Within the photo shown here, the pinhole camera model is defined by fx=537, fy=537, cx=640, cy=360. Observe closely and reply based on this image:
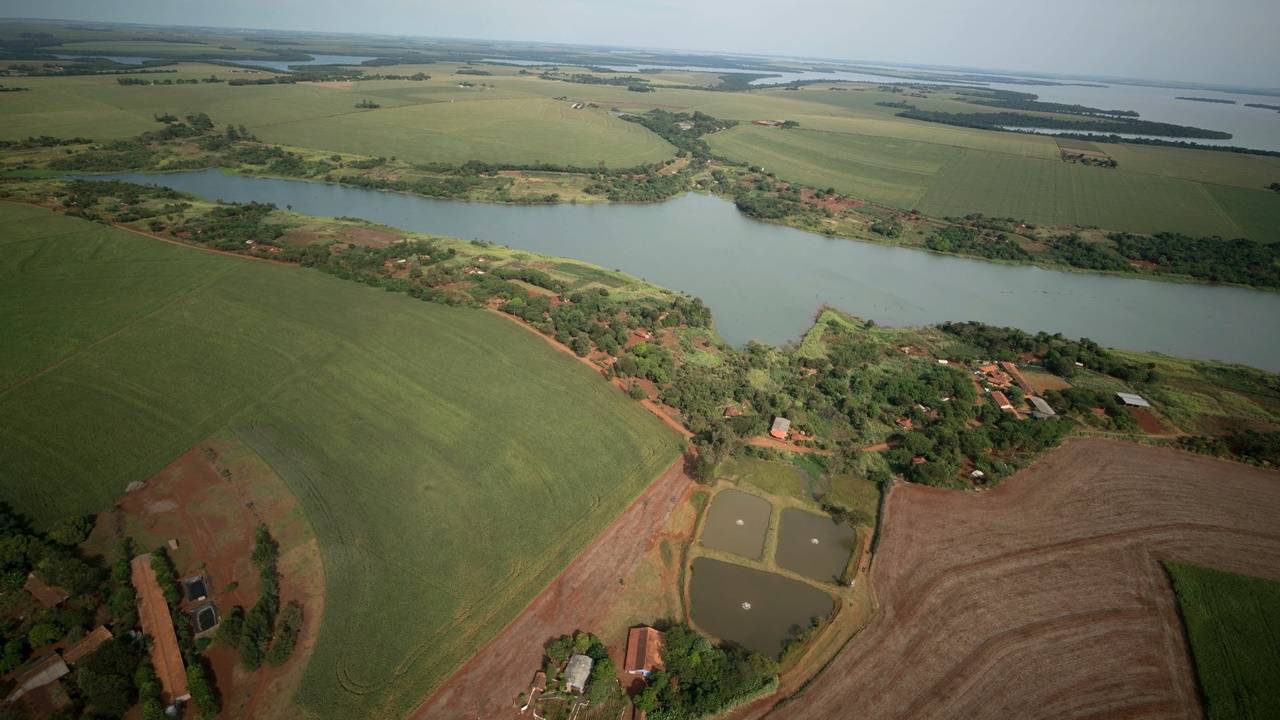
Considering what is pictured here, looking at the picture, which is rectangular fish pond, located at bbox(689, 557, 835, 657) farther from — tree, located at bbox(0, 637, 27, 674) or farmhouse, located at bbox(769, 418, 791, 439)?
tree, located at bbox(0, 637, 27, 674)

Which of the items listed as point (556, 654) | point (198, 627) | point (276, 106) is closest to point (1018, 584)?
point (556, 654)

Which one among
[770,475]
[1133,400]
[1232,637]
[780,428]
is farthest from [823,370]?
[1232,637]

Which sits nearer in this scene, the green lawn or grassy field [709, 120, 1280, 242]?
the green lawn

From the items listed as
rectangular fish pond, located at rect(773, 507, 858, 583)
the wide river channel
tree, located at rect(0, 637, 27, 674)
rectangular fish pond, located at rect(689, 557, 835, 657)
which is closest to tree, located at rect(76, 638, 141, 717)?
tree, located at rect(0, 637, 27, 674)

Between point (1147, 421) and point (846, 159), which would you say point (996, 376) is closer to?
point (1147, 421)

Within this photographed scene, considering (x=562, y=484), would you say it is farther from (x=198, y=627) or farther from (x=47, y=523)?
(x=47, y=523)

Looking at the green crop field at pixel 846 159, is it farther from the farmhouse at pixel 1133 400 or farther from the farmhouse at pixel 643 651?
the farmhouse at pixel 643 651

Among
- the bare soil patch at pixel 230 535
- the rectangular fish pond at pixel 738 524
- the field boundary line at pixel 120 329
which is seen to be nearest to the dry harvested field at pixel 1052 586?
the rectangular fish pond at pixel 738 524
